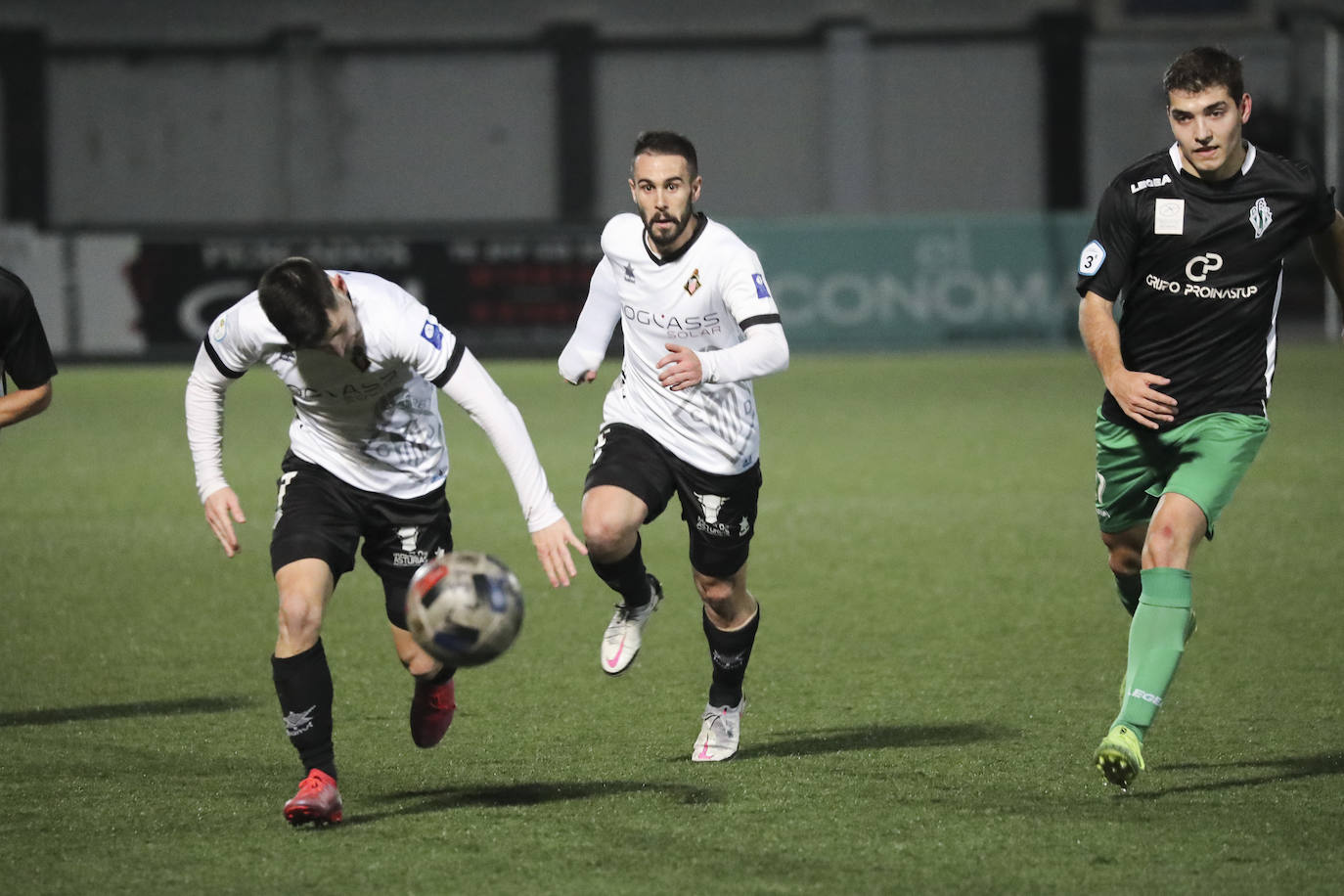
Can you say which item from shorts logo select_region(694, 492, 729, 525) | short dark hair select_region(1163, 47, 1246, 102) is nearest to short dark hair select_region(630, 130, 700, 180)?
shorts logo select_region(694, 492, 729, 525)

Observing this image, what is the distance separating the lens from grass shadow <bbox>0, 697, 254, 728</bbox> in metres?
5.96

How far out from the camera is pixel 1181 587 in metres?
4.81

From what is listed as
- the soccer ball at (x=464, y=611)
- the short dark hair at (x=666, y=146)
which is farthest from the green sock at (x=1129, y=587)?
the soccer ball at (x=464, y=611)

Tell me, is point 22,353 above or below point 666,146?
below

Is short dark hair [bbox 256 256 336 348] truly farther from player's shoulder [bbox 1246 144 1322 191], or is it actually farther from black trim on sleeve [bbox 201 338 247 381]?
player's shoulder [bbox 1246 144 1322 191]

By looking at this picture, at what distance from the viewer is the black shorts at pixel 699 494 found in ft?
18.0

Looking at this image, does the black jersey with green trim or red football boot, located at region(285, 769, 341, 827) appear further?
the black jersey with green trim

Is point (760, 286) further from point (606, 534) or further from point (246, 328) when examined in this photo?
point (246, 328)

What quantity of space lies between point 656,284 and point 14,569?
195 inches

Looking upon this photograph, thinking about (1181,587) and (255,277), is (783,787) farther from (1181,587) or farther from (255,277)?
(255,277)

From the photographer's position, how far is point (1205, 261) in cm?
506

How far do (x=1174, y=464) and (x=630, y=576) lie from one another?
1.82m

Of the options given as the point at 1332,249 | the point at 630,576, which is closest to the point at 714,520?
the point at 630,576

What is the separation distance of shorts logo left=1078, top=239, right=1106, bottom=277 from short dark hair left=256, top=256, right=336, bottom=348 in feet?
7.19
